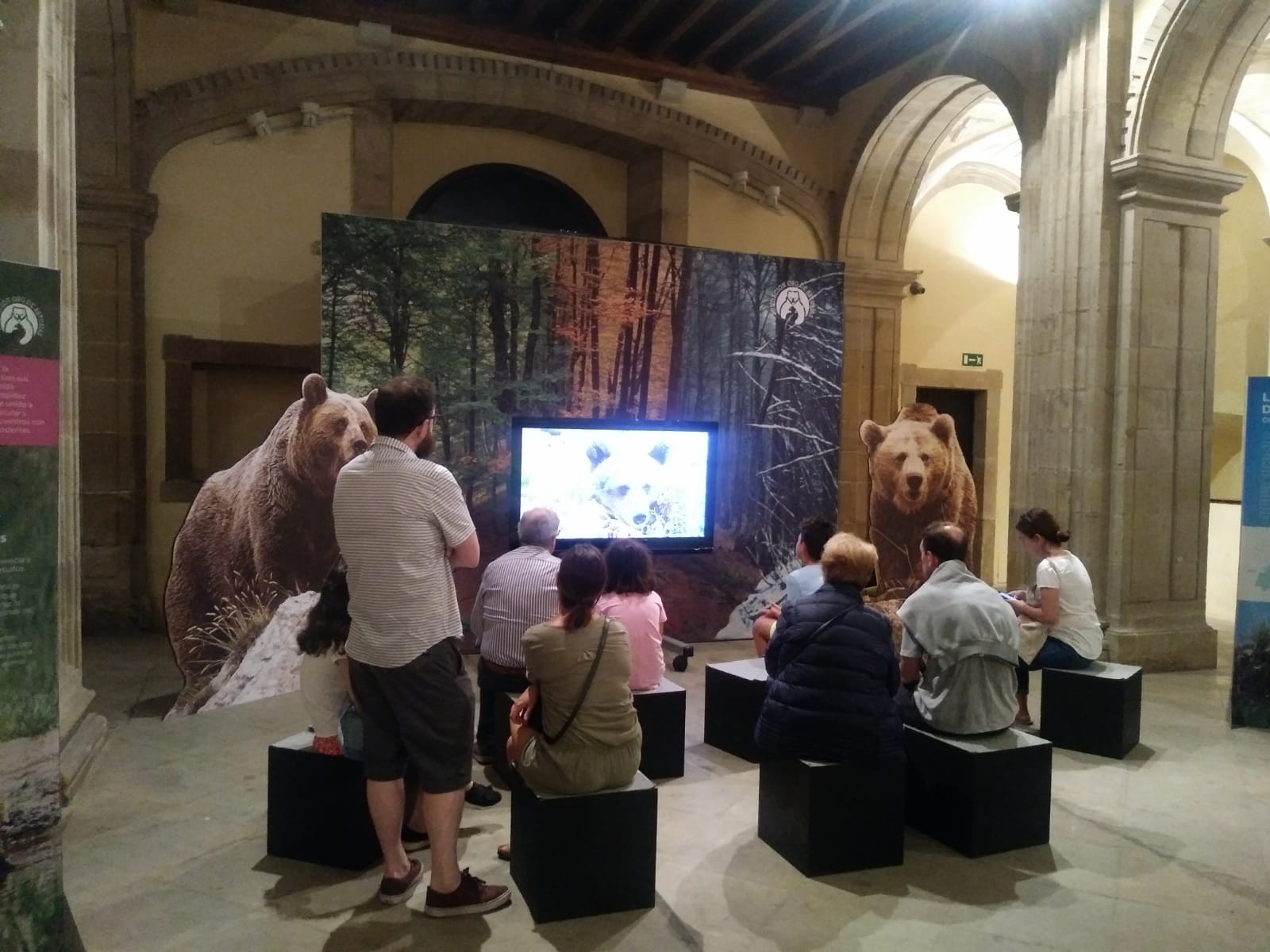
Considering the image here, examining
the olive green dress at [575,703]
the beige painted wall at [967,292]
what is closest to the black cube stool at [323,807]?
the olive green dress at [575,703]

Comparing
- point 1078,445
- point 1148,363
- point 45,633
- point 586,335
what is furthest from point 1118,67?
point 45,633

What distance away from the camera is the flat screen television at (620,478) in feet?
19.4

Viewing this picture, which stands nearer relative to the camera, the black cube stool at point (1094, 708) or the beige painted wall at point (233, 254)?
the black cube stool at point (1094, 708)

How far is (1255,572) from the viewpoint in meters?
4.60

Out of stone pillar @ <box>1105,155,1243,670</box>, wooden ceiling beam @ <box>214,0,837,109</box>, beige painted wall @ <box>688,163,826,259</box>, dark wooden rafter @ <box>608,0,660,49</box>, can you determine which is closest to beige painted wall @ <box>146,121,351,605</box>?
wooden ceiling beam @ <box>214,0,837,109</box>

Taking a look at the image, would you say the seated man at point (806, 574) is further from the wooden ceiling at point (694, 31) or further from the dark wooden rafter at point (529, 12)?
the dark wooden rafter at point (529, 12)

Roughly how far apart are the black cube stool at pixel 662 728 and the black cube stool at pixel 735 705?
375 mm

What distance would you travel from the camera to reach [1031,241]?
20.0ft

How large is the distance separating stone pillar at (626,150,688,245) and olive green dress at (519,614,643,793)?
6.03 metres

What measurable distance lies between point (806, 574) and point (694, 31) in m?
5.47

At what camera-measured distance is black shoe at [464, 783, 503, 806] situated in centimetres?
353

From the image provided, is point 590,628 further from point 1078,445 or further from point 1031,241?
point 1031,241

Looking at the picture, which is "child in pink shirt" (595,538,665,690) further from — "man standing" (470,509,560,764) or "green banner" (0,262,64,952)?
"green banner" (0,262,64,952)

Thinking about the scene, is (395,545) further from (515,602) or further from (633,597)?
(633,597)
